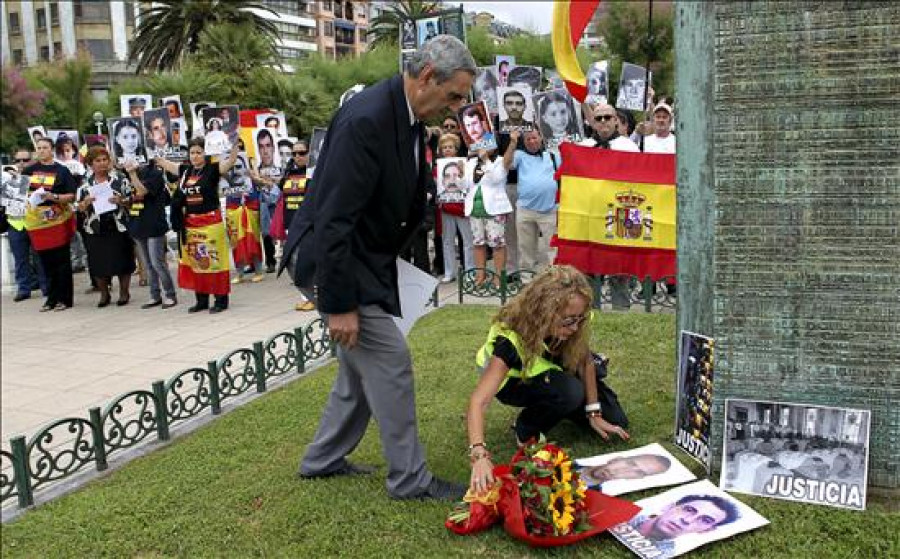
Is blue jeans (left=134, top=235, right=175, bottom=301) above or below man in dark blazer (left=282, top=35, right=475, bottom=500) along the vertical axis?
below

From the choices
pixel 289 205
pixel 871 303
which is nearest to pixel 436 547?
pixel 871 303

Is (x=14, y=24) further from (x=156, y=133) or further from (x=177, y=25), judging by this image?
(x=177, y=25)

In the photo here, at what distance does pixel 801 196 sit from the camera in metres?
3.33

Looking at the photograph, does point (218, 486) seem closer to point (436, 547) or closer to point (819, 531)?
point (436, 547)

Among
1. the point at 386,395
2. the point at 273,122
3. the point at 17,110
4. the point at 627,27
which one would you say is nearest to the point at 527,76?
the point at 273,122

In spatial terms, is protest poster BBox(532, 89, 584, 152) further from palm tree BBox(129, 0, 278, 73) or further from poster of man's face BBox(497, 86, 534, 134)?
palm tree BBox(129, 0, 278, 73)

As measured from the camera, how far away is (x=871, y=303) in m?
3.31

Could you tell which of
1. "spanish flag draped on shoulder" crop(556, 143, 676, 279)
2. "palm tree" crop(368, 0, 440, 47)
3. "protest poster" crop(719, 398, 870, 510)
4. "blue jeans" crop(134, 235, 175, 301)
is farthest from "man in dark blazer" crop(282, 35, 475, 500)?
"palm tree" crop(368, 0, 440, 47)

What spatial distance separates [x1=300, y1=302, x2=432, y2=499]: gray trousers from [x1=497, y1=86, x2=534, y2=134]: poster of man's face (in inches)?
218

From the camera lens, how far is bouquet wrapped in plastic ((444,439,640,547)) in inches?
122

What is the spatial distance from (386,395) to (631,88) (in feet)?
23.1

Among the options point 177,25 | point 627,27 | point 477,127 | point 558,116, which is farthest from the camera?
point 627,27

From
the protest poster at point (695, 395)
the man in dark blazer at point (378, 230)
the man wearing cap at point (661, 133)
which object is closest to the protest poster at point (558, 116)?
→ the man wearing cap at point (661, 133)

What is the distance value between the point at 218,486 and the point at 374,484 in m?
0.81
